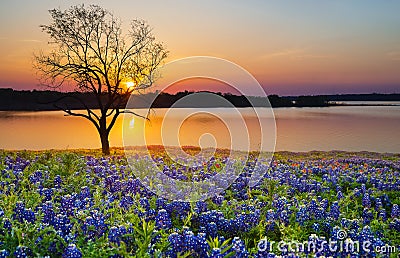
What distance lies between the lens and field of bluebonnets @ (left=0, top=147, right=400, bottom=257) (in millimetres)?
4115

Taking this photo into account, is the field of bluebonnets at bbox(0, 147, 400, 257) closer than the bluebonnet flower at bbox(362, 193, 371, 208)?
Yes

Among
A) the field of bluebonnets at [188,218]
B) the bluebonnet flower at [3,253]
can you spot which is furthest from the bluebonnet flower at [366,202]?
the bluebonnet flower at [3,253]

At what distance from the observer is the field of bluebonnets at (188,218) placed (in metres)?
4.12

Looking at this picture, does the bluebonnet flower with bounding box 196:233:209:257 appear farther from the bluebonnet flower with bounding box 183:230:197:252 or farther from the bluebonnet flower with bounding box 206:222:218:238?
the bluebonnet flower with bounding box 206:222:218:238

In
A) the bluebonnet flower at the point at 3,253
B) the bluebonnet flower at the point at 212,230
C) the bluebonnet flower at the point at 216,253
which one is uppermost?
the bluebonnet flower at the point at 216,253

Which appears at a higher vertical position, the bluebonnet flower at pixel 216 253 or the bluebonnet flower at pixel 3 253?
the bluebonnet flower at pixel 216 253

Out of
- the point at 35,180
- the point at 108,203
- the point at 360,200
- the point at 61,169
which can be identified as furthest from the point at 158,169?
the point at 360,200

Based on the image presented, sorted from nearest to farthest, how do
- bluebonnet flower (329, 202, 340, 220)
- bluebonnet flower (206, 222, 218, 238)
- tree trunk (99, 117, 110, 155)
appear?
bluebonnet flower (206, 222, 218, 238), bluebonnet flower (329, 202, 340, 220), tree trunk (99, 117, 110, 155)

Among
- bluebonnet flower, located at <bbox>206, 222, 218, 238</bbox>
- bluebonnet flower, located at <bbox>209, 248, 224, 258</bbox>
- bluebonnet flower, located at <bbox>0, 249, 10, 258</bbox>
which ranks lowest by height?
bluebonnet flower, located at <bbox>206, 222, 218, 238</bbox>

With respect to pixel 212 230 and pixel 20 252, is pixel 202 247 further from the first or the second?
pixel 20 252

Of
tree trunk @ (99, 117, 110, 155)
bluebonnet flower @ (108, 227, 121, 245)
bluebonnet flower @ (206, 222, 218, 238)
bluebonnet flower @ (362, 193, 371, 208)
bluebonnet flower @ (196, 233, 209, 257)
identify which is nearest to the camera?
bluebonnet flower @ (196, 233, 209, 257)

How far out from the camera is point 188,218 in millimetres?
4801

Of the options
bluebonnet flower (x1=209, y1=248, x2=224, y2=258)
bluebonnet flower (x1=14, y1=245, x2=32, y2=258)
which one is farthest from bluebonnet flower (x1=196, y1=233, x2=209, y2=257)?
bluebonnet flower (x1=14, y1=245, x2=32, y2=258)

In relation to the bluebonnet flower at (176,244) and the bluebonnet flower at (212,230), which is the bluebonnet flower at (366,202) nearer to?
the bluebonnet flower at (212,230)
